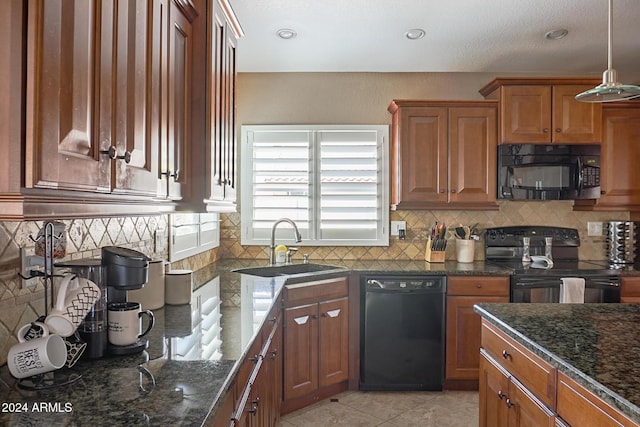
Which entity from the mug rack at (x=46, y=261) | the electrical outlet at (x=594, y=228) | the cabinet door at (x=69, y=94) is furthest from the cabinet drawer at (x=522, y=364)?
the electrical outlet at (x=594, y=228)

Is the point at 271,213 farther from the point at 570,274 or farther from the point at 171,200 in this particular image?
the point at 570,274

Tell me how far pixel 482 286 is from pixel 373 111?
1767 mm

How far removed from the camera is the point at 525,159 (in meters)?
3.52

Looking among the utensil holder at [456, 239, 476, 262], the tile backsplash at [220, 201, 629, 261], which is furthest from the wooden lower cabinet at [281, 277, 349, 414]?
the utensil holder at [456, 239, 476, 262]

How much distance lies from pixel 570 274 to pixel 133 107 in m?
3.20

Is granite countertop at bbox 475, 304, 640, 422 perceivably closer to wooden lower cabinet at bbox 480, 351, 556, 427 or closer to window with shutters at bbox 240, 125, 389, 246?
wooden lower cabinet at bbox 480, 351, 556, 427

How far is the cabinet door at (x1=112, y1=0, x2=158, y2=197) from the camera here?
120cm

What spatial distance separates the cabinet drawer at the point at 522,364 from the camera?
4.89 ft

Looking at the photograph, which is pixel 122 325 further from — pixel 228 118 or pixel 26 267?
pixel 228 118

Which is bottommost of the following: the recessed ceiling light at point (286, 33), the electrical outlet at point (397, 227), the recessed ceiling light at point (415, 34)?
the electrical outlet at point (397, 227)

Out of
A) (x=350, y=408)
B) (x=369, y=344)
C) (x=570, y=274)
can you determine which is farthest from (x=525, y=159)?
(x=350, y=408)

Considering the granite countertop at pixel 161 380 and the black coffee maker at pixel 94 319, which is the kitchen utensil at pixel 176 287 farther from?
the black coffee maker at pixel 94 319

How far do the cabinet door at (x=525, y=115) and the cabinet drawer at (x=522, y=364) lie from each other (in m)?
1.99

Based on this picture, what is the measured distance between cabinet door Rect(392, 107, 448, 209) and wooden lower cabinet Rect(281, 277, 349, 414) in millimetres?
963
